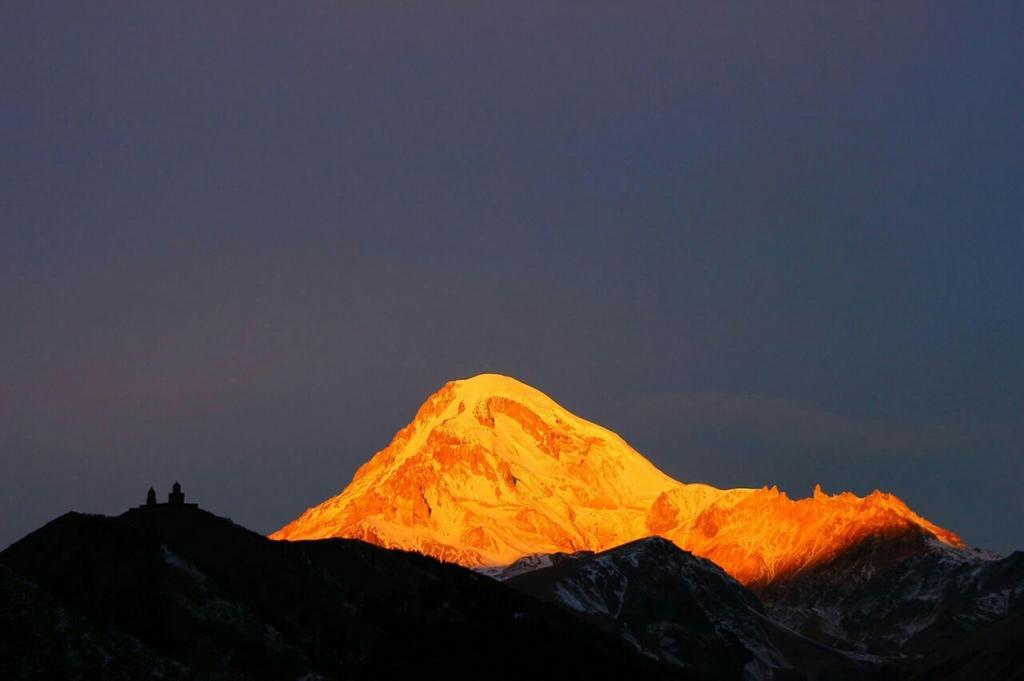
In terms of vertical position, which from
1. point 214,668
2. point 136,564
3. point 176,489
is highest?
point 176,489

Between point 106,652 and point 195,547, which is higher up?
point 195,547

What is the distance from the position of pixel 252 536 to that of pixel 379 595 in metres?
15.9

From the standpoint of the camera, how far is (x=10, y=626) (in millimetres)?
101688

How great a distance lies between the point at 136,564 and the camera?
173000 mm

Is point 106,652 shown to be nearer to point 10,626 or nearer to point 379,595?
point 10,626

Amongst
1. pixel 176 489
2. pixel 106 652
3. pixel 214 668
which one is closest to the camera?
pixel 106 652

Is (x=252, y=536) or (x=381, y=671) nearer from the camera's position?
(x=381, y=671)

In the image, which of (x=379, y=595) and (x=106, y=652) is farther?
(x=379, y=595)

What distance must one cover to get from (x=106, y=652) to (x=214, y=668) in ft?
192

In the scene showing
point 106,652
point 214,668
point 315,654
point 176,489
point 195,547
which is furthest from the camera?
point 176,489

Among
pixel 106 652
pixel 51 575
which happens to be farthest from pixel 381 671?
pixel 106 652

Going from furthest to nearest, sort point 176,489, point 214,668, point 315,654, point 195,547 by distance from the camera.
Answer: point 176,489 < point 195,547 < point 315,654 < point 214,668

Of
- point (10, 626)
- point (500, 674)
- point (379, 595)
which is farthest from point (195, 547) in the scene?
point (10, 626)

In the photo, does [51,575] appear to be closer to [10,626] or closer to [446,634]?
[446,634]
